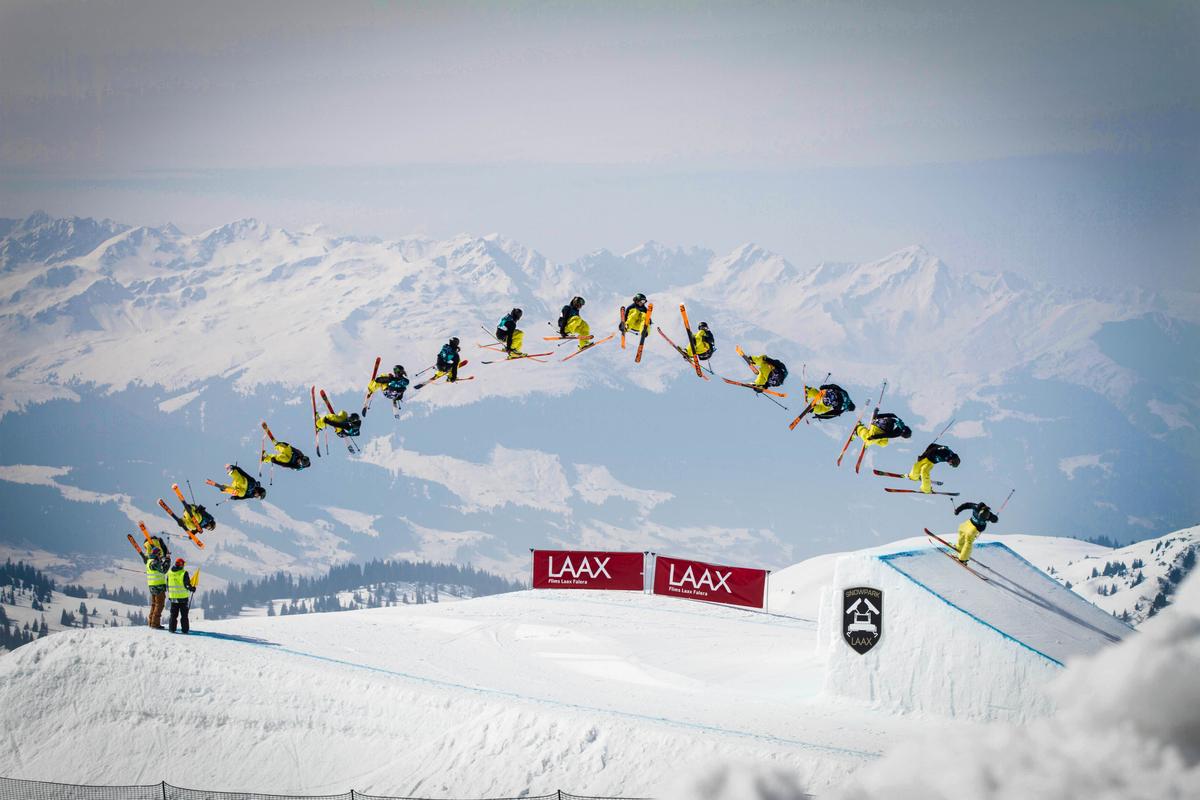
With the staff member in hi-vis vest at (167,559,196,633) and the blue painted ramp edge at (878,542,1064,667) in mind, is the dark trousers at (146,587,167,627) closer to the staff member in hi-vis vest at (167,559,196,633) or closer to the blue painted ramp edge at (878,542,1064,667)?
the staff member in hi-vis vest at (167,559,196,633)

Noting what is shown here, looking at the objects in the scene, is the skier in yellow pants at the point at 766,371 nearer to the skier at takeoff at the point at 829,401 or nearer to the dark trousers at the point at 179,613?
the skier at takeoff at the point at 829,401

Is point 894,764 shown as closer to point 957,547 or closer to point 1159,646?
point 1159,646

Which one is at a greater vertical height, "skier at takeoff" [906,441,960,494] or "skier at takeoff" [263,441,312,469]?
"skier at takeoff" [906,441,960,494]

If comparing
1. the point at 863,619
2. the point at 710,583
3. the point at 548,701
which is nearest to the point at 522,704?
the point at 548,701

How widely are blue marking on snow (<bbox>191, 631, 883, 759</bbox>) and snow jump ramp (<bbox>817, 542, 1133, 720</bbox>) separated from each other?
4.98 m

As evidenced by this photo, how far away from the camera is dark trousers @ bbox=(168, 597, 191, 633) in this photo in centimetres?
3653

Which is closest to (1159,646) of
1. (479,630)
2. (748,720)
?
(748,720)

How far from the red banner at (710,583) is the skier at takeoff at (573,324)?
15.9 m

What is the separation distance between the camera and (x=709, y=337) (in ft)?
123

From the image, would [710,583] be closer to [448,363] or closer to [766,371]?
[766,371]

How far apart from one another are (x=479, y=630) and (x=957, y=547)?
1762 cm

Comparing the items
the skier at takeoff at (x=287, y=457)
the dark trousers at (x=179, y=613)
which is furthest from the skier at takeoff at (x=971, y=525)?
the dark trousers at (x=179, y=613)

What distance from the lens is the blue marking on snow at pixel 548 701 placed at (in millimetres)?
29531

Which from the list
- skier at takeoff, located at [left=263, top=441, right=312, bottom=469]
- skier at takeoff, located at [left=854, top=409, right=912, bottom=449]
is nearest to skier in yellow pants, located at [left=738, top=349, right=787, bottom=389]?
skier at takeoff, located at [left=854, top=409, right=912, bottom=449]
